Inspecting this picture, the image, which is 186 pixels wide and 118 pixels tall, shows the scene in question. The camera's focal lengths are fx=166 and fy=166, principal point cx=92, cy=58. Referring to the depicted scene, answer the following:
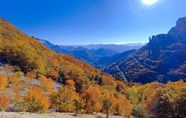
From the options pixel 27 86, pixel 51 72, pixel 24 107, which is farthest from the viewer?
pixel 51 72

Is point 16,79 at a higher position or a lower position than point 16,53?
lower

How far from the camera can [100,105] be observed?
6025 centimetres

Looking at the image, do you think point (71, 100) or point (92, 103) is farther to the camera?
point (92, 103)

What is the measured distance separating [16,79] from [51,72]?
40283 mm

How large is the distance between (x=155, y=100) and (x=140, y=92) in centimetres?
7338

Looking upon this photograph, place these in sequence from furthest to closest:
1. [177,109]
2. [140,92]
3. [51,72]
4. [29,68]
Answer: [140,92]
[51,72]
[29,68]
[177,109]

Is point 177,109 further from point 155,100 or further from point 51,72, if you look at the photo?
point 51,72

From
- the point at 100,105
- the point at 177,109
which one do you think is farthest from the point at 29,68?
the point at 177,109

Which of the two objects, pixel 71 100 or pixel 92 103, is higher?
pixel 71 100

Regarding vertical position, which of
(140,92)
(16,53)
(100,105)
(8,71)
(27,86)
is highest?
(16,53)

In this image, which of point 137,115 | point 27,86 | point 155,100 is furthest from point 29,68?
point 155,100

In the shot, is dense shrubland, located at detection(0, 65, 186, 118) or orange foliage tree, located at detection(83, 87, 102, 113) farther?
orange foliage tree, located at detection(83, 87, 102, 113)

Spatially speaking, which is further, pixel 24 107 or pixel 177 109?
pixel 24 107

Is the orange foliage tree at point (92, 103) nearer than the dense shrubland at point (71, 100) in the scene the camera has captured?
No
